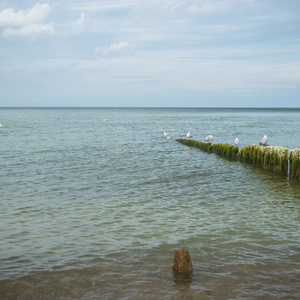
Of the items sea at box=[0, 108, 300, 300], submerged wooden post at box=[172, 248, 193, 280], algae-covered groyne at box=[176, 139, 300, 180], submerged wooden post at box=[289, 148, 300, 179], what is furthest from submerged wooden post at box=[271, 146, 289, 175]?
submerged wooden post at box=[172, 248, 193, 280]

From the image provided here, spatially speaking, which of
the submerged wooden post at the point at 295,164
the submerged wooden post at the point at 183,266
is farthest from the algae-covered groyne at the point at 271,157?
the submerged wooden post at the point at 183,266

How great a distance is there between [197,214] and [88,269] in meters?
4.31

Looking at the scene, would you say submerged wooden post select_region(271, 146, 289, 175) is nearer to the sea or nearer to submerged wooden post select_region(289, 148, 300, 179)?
the sea

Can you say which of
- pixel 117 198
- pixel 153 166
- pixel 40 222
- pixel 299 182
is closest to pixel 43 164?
pixel 153 166

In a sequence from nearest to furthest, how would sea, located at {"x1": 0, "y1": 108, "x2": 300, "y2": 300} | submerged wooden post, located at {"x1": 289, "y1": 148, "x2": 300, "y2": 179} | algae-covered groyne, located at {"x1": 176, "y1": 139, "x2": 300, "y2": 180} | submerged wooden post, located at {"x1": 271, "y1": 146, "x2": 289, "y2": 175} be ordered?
sea, located at {"x1": 0, "y1": 108, "x2": 300, "y2": 300} < submerged wooden post, located at {"x1": 289, "y1": 148, "x2": 300, "y2": 179} < algae-covered groyne, located at {"x1": 176, "y1": 139, "x2": 300, "y2": 180} < submerged wooden post, located at {"x1": 271, "y1": 146, "x2": 289, "y2": 175}

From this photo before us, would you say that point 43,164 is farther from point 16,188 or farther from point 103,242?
point 103,242

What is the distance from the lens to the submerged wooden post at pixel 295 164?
15.3 metres

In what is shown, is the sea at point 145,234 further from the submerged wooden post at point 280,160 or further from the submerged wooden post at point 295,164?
the submerged wooden post at point 280,160

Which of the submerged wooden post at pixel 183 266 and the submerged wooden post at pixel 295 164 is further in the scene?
the submerged wooden post at pixel 295 164

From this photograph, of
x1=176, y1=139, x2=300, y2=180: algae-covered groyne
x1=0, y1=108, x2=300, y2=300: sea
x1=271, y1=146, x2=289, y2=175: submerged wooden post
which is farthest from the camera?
x1=271, y1=146, x2=289, y2=175: submerged wooden post

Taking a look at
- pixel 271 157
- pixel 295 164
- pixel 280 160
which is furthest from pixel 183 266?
pixel 271 157

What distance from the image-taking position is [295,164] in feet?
50.6

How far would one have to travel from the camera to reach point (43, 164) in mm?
19047

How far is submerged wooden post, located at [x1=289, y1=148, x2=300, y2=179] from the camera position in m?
15.3
